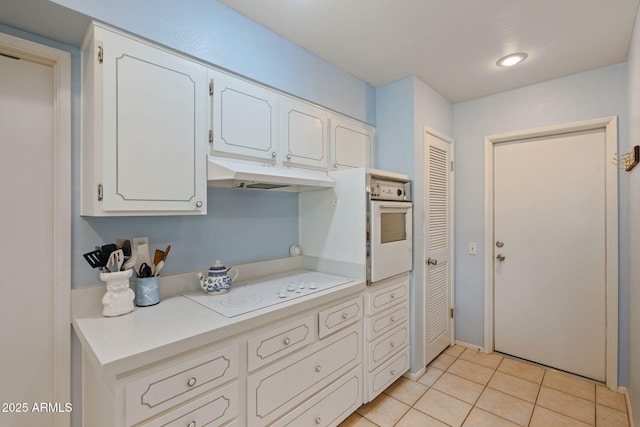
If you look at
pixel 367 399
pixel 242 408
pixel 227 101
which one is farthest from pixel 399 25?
pixel 367 399

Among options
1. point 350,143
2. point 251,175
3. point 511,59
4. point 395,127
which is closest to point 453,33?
point 511,59

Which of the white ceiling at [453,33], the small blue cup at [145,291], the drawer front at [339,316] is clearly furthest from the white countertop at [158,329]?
the white ceiling at [453,33]

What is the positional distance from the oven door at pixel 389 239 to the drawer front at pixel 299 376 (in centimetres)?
46

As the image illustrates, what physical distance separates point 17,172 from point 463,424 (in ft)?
8.99

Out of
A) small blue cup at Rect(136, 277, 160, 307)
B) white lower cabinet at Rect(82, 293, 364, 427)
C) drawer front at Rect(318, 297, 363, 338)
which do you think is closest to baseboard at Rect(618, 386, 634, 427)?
white lower cabinet at Rect(82, 293, 364, 427)

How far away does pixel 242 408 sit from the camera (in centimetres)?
124

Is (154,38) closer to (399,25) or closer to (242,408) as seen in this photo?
(399,25)

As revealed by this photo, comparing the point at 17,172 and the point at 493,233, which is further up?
the point at 17,172

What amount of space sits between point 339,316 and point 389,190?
95cm

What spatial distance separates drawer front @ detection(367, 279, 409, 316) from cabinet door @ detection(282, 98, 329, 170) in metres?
0.97

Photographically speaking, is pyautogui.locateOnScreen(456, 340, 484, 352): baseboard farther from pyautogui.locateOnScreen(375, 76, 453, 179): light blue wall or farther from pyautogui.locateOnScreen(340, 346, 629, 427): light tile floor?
pyautogui.locateOnScreen(375, 76, 453, 179): light blue wall

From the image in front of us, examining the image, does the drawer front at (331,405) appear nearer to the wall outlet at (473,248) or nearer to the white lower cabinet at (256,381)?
the white lower cabinet at (256,381)

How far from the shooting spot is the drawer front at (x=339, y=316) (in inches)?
63.1

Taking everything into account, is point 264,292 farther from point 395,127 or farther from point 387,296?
point 395,127
